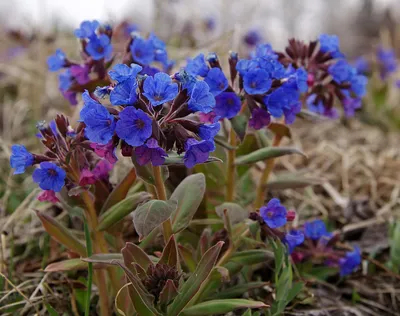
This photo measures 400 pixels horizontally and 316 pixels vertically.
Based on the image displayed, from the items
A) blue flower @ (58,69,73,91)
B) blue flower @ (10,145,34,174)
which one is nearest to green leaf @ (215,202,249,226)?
blue flower @ (10,145,34,174)

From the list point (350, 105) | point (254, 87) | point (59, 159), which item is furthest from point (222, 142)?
point (350, 105)

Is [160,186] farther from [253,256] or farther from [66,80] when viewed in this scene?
[66,80]

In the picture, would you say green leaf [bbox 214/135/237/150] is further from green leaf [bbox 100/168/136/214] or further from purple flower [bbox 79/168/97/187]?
purple flower [bbox 79/168/97/187]

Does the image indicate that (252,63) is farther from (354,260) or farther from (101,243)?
(354,260)

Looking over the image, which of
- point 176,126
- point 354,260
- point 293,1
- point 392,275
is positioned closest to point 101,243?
point 176,126

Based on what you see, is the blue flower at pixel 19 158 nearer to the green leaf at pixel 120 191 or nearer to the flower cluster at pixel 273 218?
the green leaf at pixel 120 191

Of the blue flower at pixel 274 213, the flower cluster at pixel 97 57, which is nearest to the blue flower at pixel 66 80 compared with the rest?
the flower cluster at pixel 97 57
